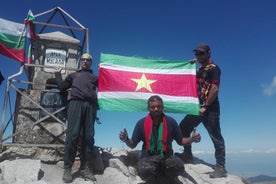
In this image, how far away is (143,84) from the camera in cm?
973

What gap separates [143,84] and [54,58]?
10.8 feet

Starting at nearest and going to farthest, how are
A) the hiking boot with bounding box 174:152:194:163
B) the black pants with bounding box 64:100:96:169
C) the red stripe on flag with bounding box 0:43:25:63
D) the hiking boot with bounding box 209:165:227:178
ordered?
the black pants with bounding box 64:100:96:169, the hiking boot with bounding box 209:165:227:178, the red stripe on flag with bounding box 0:43:25:63, the hiking boot with bounding box 174:152:194:163

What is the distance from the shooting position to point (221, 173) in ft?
27.7

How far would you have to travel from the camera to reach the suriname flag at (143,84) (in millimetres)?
9281

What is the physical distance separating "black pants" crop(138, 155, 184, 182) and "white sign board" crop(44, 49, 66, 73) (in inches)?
205

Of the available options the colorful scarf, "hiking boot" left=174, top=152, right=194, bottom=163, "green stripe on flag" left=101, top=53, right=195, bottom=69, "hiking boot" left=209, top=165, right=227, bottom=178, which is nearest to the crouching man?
the colorful scarf

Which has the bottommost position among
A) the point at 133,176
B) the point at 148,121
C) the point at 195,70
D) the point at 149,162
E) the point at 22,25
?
the point at 133,176

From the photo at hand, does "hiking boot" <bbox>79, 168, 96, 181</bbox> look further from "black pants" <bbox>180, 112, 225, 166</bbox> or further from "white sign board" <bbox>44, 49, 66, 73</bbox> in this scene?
"white sign board" <bbox>44, 49, 66, 73</bbox>

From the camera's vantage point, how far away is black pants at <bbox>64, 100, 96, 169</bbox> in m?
7.41

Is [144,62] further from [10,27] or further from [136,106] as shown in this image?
[10,27]

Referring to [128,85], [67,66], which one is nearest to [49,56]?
[67,66]

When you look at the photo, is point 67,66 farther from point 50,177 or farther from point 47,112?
point 50,177

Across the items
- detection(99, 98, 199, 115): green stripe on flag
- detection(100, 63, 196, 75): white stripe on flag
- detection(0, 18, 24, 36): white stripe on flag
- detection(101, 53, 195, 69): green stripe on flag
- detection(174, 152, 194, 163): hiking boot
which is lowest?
detection(174, 152, 194, 163): hiking boot

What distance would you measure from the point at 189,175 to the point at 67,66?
5.56 m
